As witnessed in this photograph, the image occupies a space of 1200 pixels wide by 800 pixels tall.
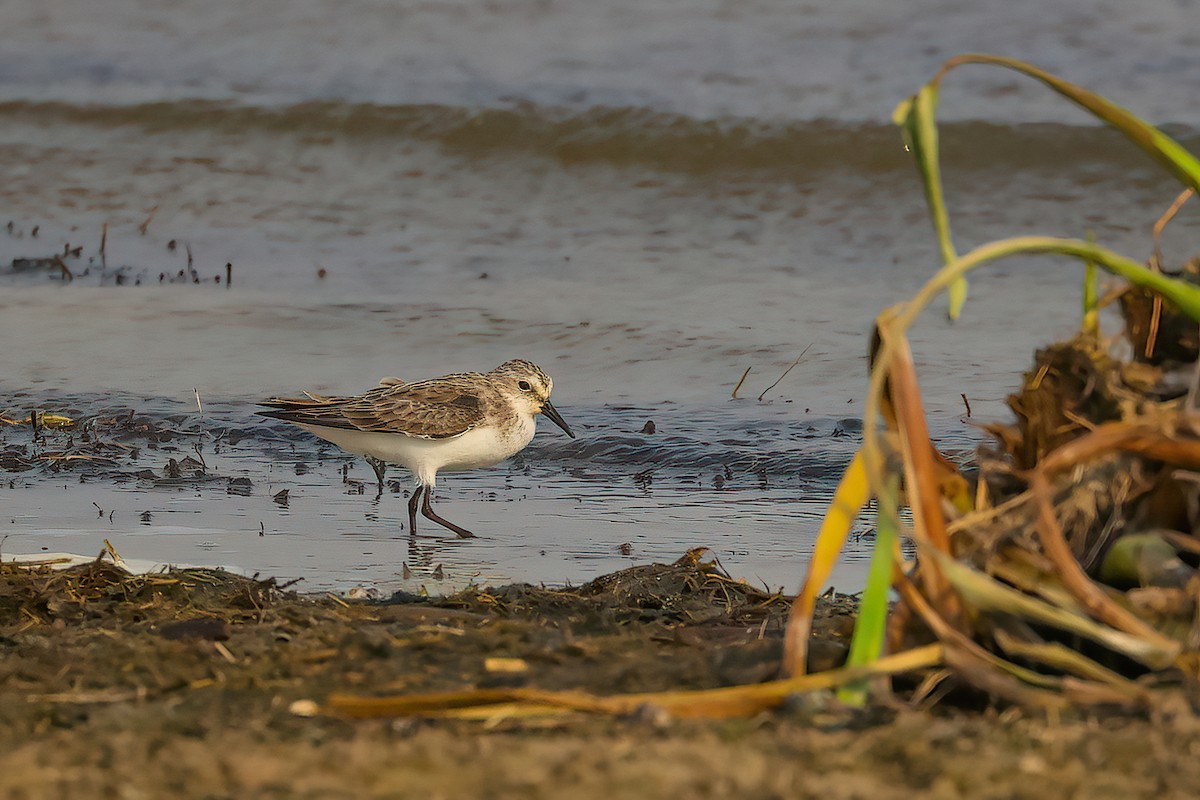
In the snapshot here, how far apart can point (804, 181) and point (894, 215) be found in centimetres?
106

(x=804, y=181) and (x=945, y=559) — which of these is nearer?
(x=945, y=559)

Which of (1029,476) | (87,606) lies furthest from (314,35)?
(1029,476)

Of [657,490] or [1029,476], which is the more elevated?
[1029,476]

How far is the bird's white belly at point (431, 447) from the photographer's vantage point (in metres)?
7.14

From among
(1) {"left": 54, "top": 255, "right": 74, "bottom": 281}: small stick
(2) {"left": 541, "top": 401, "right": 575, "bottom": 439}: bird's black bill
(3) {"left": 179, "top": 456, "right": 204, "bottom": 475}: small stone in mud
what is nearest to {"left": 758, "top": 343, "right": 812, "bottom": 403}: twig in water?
(2) {"left": 541, "top": 401, "right": 575, "bottom": 439}: bird's black bill

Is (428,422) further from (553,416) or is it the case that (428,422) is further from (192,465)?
(192,465)

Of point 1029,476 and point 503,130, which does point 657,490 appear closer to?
point 1029,476

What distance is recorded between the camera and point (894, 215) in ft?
36.6

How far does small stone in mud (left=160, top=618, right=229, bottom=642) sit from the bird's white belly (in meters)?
3.72

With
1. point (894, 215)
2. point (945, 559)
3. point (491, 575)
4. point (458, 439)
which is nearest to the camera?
point (945, 559)

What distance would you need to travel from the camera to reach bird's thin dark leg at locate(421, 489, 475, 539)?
602cm

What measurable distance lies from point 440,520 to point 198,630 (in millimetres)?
3051

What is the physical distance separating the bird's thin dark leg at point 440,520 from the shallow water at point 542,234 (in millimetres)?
121

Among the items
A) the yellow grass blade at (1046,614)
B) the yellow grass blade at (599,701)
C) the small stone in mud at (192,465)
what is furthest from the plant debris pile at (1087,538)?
the small stone in mud at (192,465)
